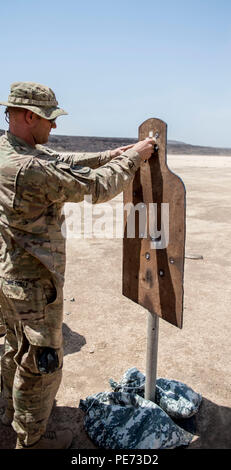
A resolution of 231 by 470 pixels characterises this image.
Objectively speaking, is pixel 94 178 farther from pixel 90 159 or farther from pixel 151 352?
pixel 151 352

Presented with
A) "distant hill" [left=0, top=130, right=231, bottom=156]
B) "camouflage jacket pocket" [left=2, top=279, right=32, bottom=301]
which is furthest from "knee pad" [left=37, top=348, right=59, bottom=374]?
"distant hill" [left=0, top=130, right=231, bottom=156]

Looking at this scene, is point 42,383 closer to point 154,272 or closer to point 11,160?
point 154,272

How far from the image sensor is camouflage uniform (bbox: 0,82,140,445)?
2.16 metres

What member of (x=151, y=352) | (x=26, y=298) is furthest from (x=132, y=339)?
(x=26, y=298)

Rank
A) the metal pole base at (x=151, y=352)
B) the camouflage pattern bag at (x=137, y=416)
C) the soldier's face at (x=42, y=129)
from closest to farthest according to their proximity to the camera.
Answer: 1. the soldier's face at (x=42, y=129)
2. the camouflage pattern bag at (x=137, y=416)
3. the metal pole base at (x=151, y=352)

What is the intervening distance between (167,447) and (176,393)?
1.69ft

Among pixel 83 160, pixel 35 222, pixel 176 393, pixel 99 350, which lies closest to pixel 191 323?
pixel 99 350

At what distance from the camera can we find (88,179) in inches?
87.3

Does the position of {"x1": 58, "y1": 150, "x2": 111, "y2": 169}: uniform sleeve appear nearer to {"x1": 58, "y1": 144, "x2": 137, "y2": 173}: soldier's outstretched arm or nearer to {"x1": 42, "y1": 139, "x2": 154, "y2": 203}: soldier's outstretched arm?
{"x1": 58, "y1": 144, "x2": 137, "y2": 173}: soldier's outstretched arm

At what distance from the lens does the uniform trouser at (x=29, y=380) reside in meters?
2.35

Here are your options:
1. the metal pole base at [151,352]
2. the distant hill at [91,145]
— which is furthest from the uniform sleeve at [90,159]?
the distant hill at [91,145]

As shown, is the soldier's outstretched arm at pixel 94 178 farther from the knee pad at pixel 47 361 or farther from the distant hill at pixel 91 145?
the distant hill at pixel 91 145
